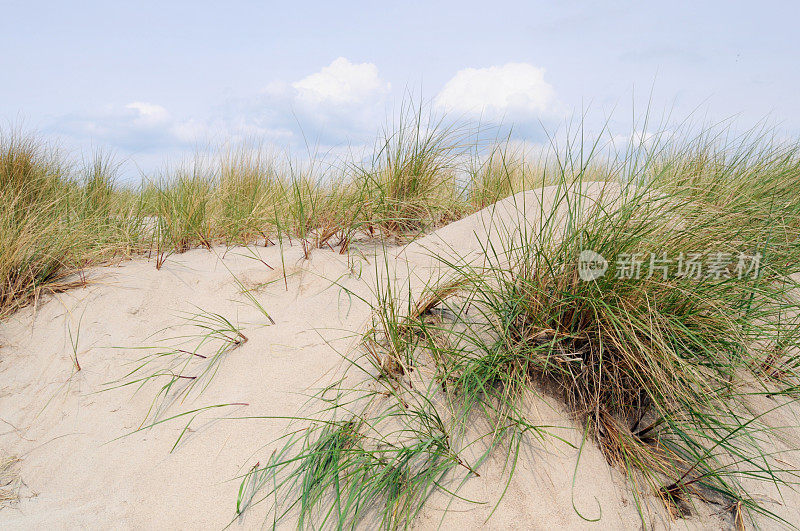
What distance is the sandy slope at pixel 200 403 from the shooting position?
5.77 ft

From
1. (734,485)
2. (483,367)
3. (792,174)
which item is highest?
(792,174)

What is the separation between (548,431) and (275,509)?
1.11 metres

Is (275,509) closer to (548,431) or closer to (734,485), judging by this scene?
(548,431)

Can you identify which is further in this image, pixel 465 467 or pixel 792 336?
pixel 792 336

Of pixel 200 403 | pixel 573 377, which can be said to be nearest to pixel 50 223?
pixel 200 403

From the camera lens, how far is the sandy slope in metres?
1.76

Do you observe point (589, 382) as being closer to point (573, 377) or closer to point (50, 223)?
point (573, 377)

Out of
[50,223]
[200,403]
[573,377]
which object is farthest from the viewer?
[50,223]

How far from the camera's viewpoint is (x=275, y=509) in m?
1.78

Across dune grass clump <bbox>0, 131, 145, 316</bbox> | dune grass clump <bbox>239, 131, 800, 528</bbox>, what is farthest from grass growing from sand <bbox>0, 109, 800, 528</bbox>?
dune grass clump <bbox>0, 131, 145, 316</bbox>

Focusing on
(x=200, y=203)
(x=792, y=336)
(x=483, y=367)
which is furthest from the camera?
(x=200, y=203)

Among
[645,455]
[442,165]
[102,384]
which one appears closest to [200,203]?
[102,384]

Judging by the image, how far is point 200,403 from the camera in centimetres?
229

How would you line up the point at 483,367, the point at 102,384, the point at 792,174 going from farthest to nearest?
the point at 792,174, the point at 102,384, the point at 483,367
